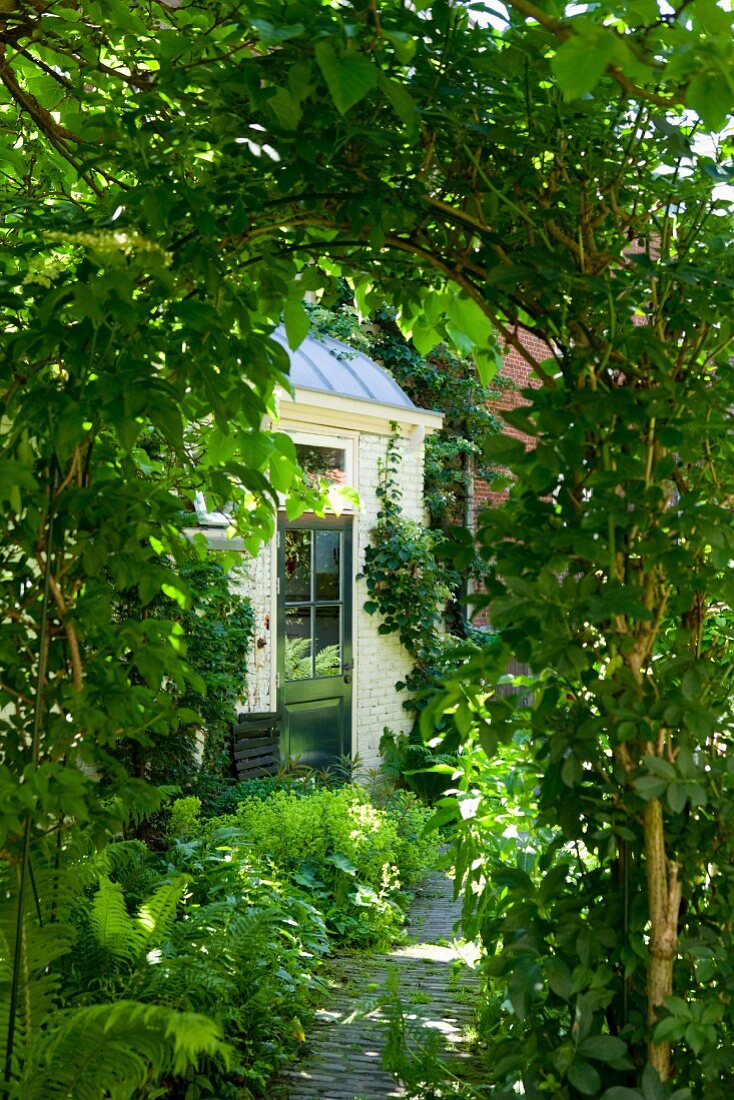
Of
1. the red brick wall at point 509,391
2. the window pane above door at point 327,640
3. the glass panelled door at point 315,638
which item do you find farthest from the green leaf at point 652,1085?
the red brick wall at point 509,391

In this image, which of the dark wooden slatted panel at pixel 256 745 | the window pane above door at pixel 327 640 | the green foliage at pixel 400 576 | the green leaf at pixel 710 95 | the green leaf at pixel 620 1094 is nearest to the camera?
the green leaf at pixel 710 95

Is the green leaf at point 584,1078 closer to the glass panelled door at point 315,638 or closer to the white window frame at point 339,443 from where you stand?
the glass panelled door at point 315,638

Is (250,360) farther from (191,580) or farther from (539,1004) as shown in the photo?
(191,580)

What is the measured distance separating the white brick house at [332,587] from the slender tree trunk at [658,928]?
6.35m

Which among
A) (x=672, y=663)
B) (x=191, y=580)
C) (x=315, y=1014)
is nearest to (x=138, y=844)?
(x=315, y=1014)

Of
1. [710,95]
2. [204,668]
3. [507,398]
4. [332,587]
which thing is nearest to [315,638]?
[332,587]

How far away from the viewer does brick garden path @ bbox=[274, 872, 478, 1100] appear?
3855 mm

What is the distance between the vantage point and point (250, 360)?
2371mm

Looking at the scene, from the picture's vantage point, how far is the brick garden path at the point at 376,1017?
152 inches

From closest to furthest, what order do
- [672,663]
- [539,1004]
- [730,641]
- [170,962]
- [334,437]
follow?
→ [672,663] < [539,1004] < [730,641] < [170,962] < [334,437]

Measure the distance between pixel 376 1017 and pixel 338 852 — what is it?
1.96m

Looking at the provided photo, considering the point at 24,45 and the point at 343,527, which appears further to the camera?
the point at 343,527

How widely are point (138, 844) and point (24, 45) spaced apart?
3219 millimetres

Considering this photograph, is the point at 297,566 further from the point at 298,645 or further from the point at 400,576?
the point at 400,576
